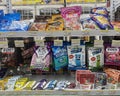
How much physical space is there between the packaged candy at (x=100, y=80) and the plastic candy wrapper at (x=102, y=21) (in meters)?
0.36

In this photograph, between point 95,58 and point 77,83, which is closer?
point 77,83

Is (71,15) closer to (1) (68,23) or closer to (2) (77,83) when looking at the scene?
(1) (68,23)

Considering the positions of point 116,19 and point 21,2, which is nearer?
point 116,19

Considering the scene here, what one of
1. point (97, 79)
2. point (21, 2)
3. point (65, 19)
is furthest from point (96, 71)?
point (21, 2)

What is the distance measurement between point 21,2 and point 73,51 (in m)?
2.65

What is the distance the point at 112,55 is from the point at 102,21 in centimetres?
29

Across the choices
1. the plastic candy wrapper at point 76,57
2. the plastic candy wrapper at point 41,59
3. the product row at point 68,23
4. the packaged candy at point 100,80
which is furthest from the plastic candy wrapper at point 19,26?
the packaged candy at point 100,80

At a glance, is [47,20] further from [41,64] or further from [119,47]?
[119,47]

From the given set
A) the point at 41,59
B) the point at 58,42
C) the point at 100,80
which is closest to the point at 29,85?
the point at 41,59

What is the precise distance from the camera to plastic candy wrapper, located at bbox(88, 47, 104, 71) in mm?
2537

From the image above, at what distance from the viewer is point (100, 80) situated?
241cm

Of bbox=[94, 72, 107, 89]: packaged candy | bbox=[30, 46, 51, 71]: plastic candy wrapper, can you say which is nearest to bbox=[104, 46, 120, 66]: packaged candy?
bbox=[94, 72, 107, 89]: packaged candy

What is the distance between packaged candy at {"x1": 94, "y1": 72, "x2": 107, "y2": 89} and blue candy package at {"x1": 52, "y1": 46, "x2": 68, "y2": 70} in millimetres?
301

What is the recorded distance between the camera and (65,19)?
2.51 m
